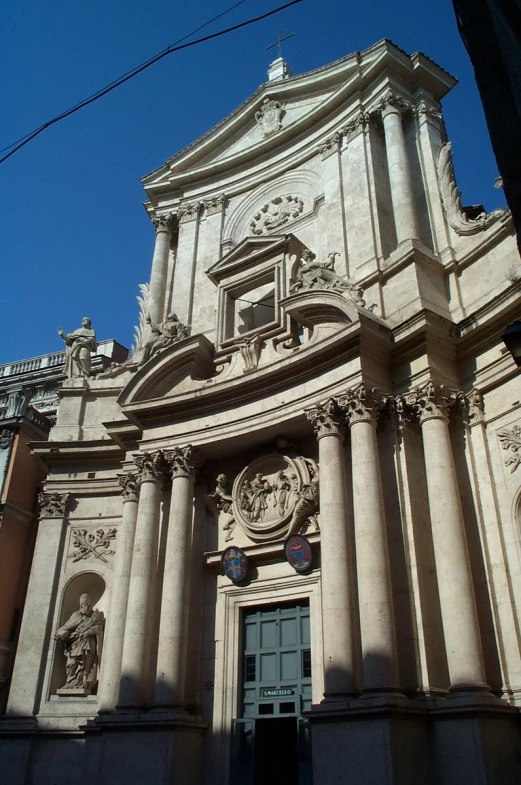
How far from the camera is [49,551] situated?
1636cm

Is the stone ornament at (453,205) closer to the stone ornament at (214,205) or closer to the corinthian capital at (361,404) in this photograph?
the corinthian capital at (361,404)

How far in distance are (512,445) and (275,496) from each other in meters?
4.69

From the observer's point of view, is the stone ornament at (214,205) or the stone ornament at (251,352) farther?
the stone ornament at (214,205)

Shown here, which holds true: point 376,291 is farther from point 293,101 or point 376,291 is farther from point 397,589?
point 293,101

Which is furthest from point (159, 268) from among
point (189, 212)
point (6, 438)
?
point (6, 438)

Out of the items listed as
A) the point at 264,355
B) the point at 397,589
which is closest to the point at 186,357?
the point at 264,355

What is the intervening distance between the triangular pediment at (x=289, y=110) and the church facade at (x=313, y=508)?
12 centimetres

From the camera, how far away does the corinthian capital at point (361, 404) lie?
1260 cm

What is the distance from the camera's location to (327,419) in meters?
13.0

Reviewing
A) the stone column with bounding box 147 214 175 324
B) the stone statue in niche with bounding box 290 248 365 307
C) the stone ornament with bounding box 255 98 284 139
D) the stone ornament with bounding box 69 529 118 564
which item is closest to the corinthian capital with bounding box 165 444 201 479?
the stone ornament with bounding box 69 529 118 564

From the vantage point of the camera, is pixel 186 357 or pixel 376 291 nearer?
pixel 376 291

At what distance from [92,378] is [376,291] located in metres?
7.96

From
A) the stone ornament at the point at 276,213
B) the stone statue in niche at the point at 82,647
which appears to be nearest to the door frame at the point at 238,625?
the stone statue in niche at the point at 82,647

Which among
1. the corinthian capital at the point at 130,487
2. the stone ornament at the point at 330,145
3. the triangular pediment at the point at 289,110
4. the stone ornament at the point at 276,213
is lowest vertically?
the corinthian capital at the point at 130,487
